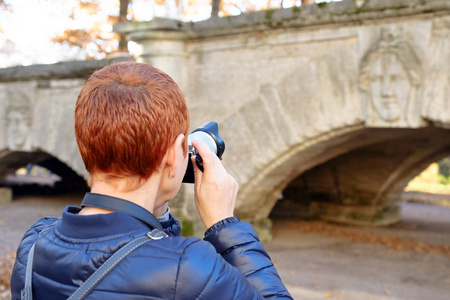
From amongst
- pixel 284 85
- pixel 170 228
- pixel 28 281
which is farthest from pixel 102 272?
pixel 284 85

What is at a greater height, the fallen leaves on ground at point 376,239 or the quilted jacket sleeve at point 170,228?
the quilted jacket sleeve at point 170,228

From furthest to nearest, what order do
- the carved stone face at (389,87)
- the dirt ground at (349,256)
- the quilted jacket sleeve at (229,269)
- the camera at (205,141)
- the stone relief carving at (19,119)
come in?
the stone relief carving at (19,119)
the carved stone face at (389,87)
the dirt ground at (349,256)
the camera at (205,141)
the quilted jacket sleeve at (229,269)

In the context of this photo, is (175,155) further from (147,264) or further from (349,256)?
(349,256)

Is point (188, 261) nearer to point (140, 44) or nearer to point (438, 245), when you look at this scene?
point (140, 44)

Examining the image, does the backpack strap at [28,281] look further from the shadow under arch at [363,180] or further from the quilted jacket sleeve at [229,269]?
the shadow under arch at [363,180]

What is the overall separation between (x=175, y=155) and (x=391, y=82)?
13.0ft

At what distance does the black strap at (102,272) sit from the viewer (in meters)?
0.97

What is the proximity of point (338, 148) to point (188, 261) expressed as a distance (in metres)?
5.08

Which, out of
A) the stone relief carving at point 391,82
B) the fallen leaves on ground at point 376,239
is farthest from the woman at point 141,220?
the fallen leaves on ground at point 376,239

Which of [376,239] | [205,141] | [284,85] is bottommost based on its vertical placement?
[376,239]

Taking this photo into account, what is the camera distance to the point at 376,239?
7000 mm

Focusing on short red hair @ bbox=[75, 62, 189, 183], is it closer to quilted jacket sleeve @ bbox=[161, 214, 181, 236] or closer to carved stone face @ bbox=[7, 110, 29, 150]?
quilted jacket sleeve @ bbox=[161, 214, 181, 236]

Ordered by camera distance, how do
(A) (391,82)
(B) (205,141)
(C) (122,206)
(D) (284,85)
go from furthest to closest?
A: (D) (284,85)
(A) (391,82)
(B) (205,141)
(C) (122,206)

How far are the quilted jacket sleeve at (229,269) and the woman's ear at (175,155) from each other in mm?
161
